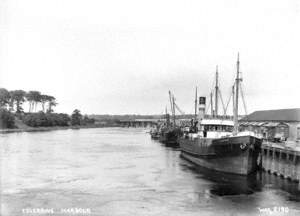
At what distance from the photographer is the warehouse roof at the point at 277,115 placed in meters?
67.3

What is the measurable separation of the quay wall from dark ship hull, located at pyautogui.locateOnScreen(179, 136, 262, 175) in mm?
1140

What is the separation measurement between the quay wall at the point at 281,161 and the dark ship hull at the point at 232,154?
114 cm

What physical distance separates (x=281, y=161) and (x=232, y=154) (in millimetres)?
4677

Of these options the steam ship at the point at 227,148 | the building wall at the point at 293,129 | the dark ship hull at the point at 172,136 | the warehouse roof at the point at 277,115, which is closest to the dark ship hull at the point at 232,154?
the steam ship at the point at 227,148

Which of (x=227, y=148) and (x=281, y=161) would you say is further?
(x=227, y=148)

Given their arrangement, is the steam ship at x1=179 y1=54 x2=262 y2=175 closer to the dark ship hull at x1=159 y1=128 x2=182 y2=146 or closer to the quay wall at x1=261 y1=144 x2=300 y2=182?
→ the quay wall at x1=261 y1=144 x2=300 y2=182

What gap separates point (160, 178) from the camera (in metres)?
38.4

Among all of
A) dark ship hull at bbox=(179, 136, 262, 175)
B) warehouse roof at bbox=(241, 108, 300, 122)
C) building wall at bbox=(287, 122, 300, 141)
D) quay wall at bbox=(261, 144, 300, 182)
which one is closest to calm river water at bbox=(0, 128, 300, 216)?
quay wall at bbox=(261, 144, 300, 182)

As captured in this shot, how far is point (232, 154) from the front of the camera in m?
40.0

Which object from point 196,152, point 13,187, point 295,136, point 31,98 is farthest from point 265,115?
point 31,98

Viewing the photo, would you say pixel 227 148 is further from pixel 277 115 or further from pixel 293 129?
pixel 277 115

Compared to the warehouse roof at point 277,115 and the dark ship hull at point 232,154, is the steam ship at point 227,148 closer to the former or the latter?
the dark ship hull at point 232,154

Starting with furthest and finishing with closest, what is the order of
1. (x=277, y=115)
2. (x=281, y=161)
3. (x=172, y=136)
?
(x=172, y=136) < (x=277, y=115) < (x=281, y=161)

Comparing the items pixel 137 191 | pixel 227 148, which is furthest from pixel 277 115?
pixel 137 191
